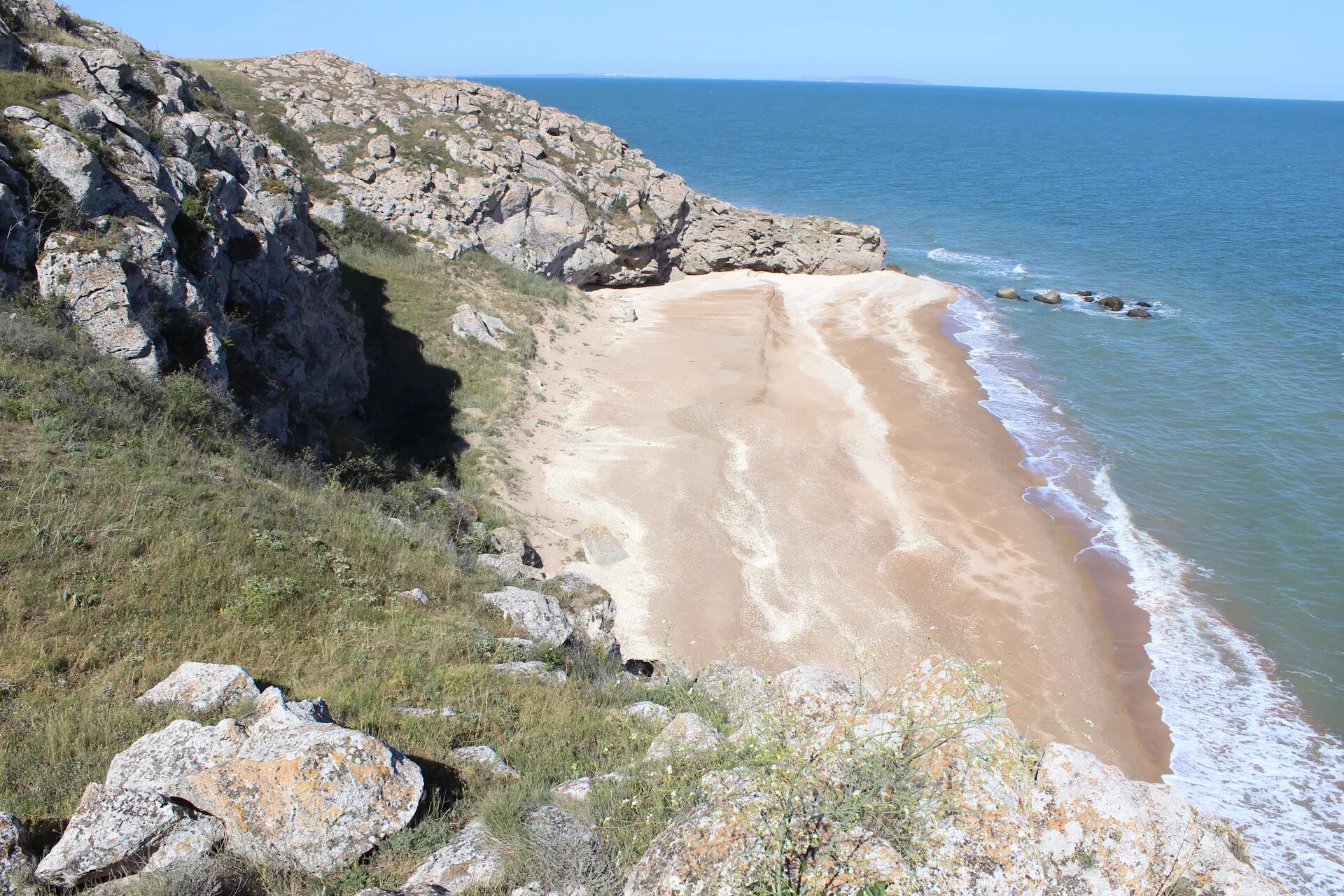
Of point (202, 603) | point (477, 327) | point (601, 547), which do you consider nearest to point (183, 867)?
point (202, 603)

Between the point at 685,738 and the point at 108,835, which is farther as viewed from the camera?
the point at 685,738

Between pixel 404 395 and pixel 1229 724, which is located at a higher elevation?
pixel 404 395

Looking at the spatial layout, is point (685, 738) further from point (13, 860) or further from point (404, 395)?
point (404, 395)

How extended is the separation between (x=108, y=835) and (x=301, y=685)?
2.54m

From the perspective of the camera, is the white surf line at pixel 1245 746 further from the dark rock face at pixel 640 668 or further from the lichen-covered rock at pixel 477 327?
the lichen-covered rock at pixel 477 327

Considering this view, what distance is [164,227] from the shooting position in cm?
1242

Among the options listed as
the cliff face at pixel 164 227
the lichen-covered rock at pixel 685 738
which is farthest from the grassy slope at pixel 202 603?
the cliff face at pixel 164 227

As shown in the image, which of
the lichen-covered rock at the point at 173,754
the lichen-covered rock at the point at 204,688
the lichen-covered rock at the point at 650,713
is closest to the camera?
the lichen-covered rock at the point at 173,754

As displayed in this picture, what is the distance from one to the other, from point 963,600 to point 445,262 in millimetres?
24126

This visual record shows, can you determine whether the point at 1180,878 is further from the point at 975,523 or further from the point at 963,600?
the point at 975,523

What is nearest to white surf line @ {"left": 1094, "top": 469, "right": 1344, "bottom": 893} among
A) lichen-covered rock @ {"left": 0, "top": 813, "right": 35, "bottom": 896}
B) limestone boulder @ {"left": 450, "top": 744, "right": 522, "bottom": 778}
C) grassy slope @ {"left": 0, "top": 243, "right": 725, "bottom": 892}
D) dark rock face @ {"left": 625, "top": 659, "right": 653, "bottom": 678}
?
dark rock face @ {"left": 625, "top": 659, "right": 653, "bottom": 678}

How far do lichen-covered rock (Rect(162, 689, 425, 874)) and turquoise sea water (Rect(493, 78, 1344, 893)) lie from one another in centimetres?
1299

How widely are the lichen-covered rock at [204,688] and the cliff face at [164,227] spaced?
6.23m

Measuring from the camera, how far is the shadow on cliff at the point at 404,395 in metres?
19.5
